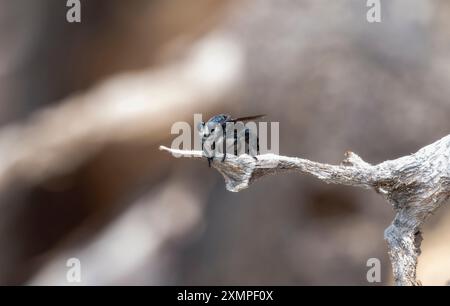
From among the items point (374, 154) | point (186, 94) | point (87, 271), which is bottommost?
point (87, 271)

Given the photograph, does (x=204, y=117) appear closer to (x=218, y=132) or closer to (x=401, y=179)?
(x=218, y=132)

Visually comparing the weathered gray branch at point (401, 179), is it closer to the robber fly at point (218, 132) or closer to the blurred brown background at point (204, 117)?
the robber fly at point (218, 132)

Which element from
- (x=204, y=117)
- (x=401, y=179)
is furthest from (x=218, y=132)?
(x=204, y=117)

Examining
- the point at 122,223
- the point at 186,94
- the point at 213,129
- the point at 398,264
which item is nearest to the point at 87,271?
the point at 122,223

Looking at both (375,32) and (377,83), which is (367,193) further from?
(375,32)

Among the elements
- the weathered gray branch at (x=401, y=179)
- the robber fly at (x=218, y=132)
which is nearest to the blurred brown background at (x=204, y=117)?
the weathered gray branch at (x=401, y=179)

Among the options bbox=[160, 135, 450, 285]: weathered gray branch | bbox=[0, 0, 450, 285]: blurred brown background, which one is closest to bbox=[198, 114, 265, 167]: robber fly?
bbox=[160, 135, 450, 285]: weathered gray branch
